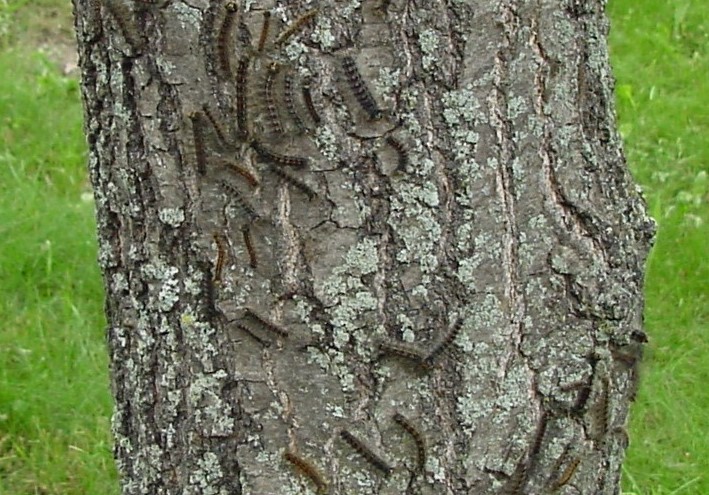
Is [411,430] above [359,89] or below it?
below

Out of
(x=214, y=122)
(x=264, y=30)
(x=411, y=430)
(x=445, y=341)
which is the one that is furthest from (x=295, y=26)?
(x=411, y=430)

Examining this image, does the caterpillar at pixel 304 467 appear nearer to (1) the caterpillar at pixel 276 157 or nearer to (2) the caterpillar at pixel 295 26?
(1) the caterpillar at pixel 276 157

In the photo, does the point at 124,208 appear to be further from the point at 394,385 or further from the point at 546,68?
the point at 546,68

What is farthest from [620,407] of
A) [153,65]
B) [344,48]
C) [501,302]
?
[153,65]

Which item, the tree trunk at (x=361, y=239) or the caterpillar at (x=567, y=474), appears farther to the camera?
the caterpillar at (x=567, y=474)

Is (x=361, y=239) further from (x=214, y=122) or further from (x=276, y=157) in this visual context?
(x=214, y=122)

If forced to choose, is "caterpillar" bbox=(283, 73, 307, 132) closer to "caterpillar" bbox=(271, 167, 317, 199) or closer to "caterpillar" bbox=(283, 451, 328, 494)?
"caterpillar" bbox=(271, 167, 317, 199)

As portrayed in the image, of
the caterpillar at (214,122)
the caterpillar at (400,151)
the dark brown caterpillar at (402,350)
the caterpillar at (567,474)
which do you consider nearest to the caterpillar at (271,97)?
the caterpillar at (214,122)

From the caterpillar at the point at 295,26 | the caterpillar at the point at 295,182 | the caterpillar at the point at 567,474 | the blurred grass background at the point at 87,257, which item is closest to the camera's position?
the caterpillar at the point at 295,26
